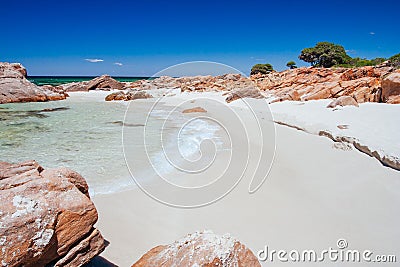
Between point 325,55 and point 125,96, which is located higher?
point 325,55

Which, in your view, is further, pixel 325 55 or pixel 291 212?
pixel 325 55

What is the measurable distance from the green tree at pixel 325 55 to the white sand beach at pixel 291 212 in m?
45.7

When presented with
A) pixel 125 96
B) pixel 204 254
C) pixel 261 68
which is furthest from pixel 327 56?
pixel 204 254

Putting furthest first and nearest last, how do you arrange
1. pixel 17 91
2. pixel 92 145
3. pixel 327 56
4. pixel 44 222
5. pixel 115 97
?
pixel 327 56
pixel 115 97
pixel 17 91
pixel 92 145
pixel 44 222

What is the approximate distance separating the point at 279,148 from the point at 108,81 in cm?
3672

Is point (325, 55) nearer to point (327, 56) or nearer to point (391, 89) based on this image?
point (327, 56)

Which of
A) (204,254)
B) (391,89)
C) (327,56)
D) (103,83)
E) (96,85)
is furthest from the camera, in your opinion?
(327,56)

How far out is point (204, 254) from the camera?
77.5 inches

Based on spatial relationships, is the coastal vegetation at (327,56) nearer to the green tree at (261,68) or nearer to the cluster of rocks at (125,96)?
the green tree at (261,68)

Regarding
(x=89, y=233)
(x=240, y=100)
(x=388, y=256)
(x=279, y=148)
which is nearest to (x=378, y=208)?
(x=388, y=256)

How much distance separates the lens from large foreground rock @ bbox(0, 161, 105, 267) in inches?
68.3

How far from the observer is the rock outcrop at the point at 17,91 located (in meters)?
21.6

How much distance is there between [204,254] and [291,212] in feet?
6.64

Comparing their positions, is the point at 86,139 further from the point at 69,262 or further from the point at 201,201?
the point at 69,262
